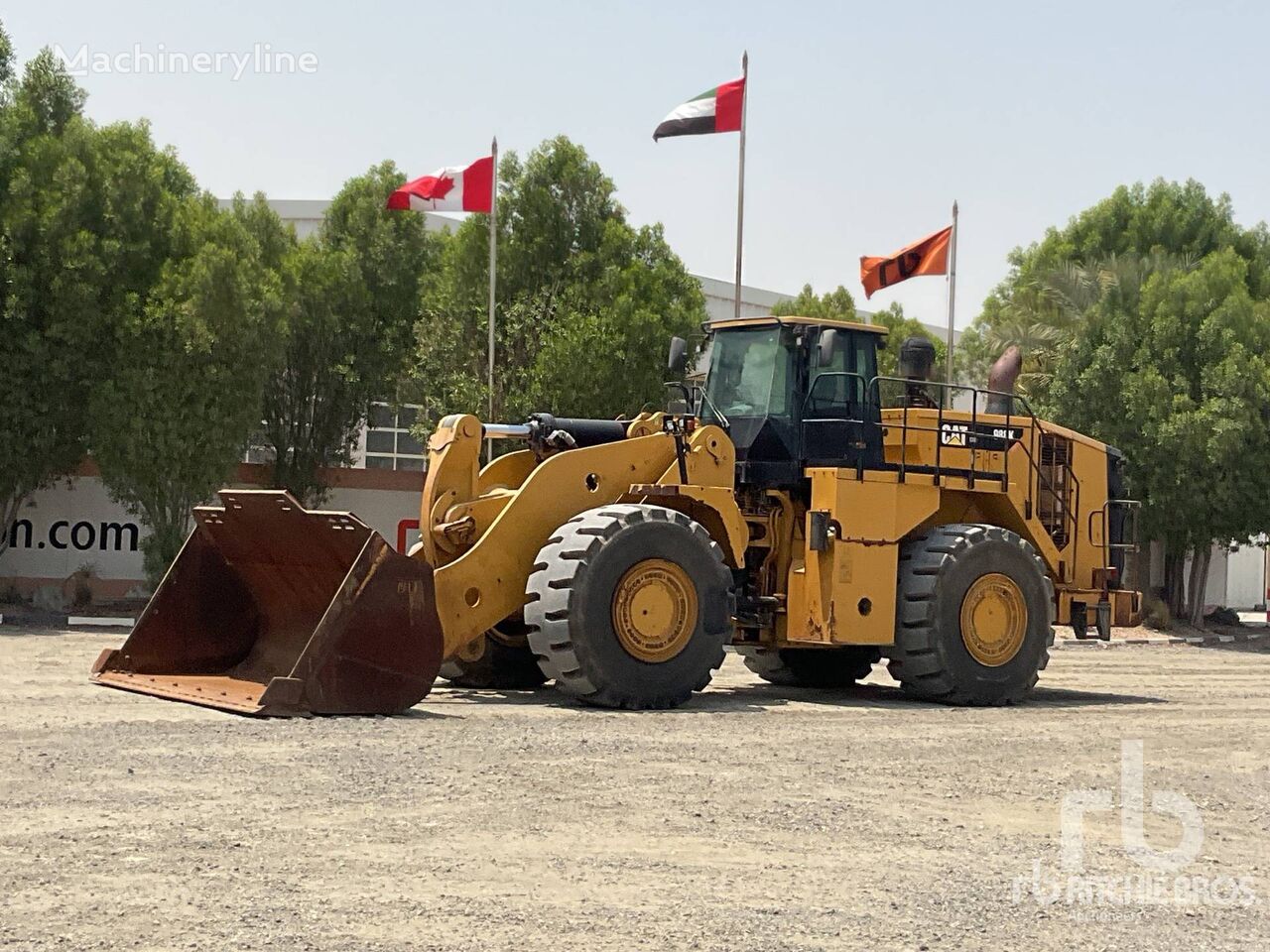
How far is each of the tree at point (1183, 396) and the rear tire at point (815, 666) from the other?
62.2 feet

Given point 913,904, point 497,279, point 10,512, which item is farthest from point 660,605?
point 497,279

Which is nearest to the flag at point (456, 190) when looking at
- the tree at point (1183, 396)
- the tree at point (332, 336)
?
the tree at point (332, 336)

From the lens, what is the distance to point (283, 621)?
13859mm

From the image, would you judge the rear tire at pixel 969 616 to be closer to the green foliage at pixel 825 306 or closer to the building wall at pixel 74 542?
the building wall at pixel 74 542

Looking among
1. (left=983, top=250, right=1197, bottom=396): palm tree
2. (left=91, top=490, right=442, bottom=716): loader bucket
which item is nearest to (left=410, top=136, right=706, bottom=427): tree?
(left=983, top=250, right=1197, bottom=396): palm tree

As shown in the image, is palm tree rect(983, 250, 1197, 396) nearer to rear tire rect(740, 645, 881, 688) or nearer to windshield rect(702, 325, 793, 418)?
rear tire rect(740, 645, 881, 688)

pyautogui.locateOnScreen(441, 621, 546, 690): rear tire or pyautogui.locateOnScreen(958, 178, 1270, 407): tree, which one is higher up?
pyautogui.locateOnScreen(958, 178, 1270, 407): tree

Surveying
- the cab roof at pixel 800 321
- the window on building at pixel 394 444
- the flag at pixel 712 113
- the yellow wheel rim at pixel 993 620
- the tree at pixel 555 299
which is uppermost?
the flag at pixel 712 113

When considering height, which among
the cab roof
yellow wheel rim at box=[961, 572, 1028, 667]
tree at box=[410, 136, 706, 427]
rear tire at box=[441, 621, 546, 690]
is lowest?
rear tire at box=[441, 621, 546, 690]

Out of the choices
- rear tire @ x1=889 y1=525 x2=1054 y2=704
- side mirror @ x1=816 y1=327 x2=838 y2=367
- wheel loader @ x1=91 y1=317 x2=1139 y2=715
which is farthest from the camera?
rear tire @ x1=889 y1=525 x2=1054 y2=704

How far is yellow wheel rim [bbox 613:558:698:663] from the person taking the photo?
13.3 m

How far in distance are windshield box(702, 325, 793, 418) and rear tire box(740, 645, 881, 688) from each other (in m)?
2.72

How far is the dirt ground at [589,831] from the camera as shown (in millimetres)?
6246

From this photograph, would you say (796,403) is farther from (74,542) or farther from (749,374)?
(74,542)
